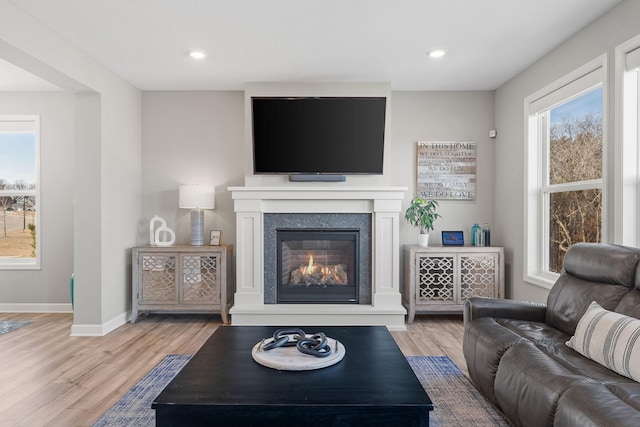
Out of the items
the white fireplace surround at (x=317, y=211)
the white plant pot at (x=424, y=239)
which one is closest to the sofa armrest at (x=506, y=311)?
the white fireplace surround at (x=317, y=211)

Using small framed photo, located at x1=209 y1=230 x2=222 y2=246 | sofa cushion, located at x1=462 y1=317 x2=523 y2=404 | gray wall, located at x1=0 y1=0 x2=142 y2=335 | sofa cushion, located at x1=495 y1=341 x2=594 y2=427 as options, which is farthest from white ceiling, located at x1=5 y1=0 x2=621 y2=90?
sofa cushion, located at x1=495 y1=341 x2=594 y2=427

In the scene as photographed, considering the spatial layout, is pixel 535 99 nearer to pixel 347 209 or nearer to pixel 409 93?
pixel 409 93

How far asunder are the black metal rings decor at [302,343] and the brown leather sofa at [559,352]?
0.88 m

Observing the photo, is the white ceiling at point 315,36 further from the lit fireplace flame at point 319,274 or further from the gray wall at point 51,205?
the lit fireplace flame at point 319,274

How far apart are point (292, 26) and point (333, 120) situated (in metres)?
1.30

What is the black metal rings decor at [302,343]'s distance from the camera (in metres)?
1.94

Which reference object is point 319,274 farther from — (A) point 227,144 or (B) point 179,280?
(A) point 227,144

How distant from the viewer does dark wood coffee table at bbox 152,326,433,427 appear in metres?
1.52

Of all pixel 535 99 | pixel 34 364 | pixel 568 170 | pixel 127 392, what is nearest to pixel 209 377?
pixel 127 392

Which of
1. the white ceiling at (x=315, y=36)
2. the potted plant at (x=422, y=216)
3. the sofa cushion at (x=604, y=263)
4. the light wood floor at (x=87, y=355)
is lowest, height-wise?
the light wood floor at (x=87, y=355)

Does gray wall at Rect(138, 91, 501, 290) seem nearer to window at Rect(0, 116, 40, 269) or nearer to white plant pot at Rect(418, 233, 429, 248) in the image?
white plant pot at Rect(418, 233, 429, 248)

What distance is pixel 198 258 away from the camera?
420cm

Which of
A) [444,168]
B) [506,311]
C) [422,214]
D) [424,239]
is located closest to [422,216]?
[422,214]

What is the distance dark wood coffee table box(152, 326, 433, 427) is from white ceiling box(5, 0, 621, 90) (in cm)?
222
